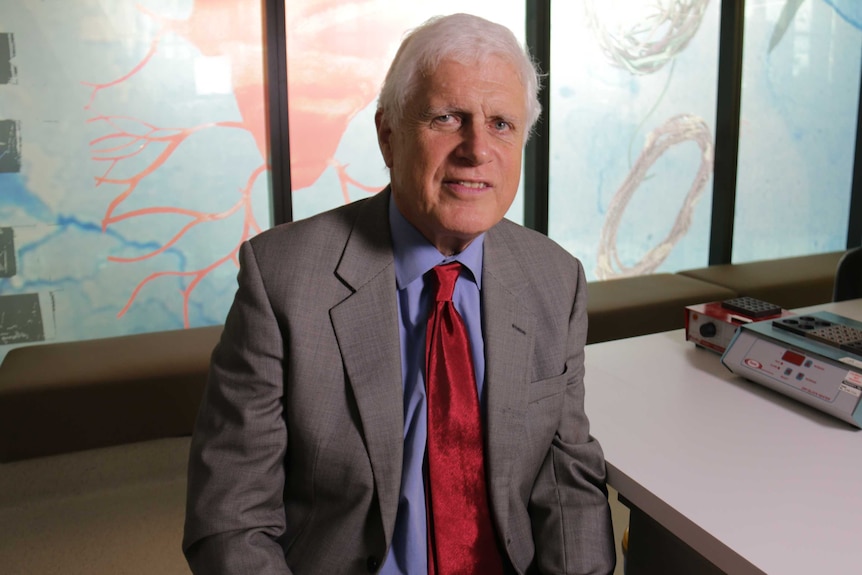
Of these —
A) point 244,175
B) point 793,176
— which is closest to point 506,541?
point 244,175

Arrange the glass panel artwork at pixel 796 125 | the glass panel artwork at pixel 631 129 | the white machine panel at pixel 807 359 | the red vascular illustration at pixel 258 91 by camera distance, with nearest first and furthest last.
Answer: the white machine panel at pixel 807 359, the red vascular illustration at pixel 258 91, the glass panel artwork at pixel 631 129, the glass panel artwork at pixel 796 125

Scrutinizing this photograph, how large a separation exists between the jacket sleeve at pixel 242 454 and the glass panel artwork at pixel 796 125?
372 cm

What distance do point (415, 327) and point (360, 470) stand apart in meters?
0.25

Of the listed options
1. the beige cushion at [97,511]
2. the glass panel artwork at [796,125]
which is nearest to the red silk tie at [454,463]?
the beige cushion at [97,511]

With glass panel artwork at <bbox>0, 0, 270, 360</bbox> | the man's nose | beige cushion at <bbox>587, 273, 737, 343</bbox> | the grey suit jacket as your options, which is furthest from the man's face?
beige cushion at <bbox>587, 273, 737, 343</bbox>

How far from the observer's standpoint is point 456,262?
4.07 ft

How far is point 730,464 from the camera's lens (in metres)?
1.15

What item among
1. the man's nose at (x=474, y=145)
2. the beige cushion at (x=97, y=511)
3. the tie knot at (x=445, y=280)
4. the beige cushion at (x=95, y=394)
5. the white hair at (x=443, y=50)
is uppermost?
the white hair at (x=443, y=50)

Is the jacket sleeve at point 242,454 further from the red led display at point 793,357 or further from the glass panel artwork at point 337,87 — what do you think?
the glass panel artwork at point 337,87

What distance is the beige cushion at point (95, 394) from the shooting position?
2.46 metres

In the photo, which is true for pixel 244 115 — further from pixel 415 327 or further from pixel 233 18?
pixel 415 327

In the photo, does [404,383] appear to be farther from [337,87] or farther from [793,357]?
[337,87]

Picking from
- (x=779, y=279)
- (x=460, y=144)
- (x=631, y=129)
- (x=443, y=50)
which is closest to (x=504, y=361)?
(x=460, y=144)

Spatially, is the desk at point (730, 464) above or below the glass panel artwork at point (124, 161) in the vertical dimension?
below
